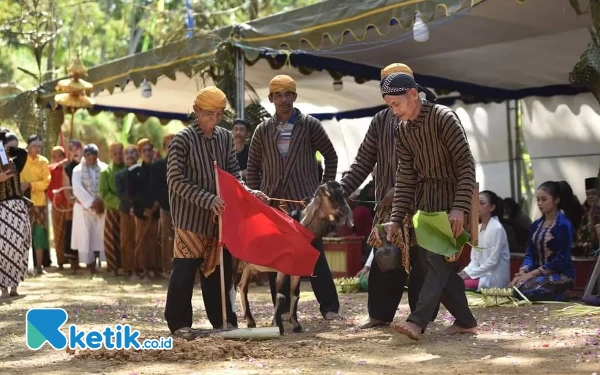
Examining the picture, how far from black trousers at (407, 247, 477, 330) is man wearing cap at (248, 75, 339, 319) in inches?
54.6

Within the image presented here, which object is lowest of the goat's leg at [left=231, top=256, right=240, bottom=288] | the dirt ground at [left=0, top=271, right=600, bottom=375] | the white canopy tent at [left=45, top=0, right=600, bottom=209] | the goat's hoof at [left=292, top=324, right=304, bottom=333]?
the dirt ground at [left=0, top=271, right=600, bottom=375]

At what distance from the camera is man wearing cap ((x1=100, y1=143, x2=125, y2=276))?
13.6m

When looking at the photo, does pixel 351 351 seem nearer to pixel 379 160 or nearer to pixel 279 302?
pixel 279 302

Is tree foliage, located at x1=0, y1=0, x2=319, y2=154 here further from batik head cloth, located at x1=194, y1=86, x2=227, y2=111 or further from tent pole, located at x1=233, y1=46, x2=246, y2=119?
batik head cloth, located at x1=194, y1=86, x2=227, y2=111

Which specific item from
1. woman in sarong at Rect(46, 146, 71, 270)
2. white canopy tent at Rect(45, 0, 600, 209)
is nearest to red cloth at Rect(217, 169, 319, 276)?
white canopy tent at Rect(45, 0, 600, 209)

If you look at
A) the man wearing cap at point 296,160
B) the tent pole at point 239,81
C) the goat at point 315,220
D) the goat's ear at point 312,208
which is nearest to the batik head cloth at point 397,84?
the goat at point 315,220

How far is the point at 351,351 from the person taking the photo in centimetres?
617

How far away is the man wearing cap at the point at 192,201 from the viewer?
265 inches

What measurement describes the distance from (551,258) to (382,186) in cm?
210

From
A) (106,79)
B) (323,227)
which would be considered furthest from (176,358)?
(106,79)

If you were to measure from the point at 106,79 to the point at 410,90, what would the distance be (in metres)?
8.40

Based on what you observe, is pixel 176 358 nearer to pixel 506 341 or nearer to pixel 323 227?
pixel 323 227

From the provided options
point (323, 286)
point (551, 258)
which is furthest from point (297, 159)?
point (551, 258)

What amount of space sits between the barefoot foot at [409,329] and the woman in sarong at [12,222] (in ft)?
16.1
